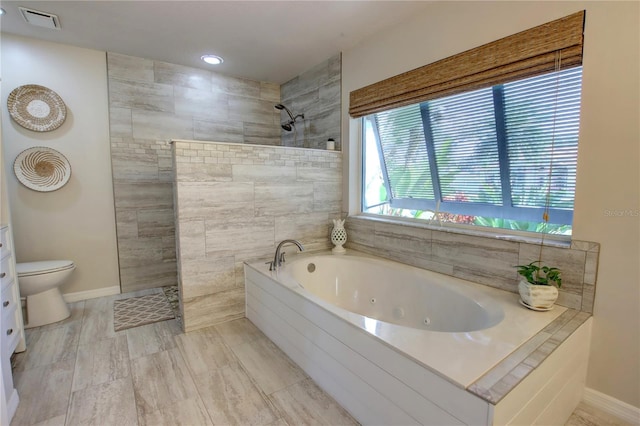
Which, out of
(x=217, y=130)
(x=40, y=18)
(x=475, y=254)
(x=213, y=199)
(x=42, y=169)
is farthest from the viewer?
(x=217, y=130)

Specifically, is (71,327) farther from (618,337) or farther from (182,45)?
(618,337)

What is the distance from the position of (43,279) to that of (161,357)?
1262mm

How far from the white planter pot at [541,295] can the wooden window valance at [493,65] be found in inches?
45.8

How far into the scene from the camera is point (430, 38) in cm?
221

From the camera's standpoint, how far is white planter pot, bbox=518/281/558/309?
161 cm

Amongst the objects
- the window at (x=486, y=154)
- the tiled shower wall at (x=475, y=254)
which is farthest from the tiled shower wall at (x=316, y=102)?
the tiled shower wall at (x=475, y=254)

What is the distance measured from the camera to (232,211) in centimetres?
253

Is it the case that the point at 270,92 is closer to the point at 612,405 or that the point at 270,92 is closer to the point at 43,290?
the point at 43,290

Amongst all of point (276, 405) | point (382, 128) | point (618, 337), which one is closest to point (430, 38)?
point (382, 128)

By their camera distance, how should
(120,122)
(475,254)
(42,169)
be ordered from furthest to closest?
(120,122) → (42,169) → (475,254)

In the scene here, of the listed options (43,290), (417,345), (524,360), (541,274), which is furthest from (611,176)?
(43,290)

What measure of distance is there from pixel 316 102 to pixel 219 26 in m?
1.19

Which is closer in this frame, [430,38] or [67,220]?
[430,38]

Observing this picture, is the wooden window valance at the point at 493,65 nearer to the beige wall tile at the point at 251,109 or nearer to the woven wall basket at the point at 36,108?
the beige wall tile at the point at 251,109
